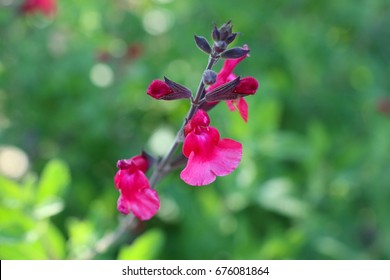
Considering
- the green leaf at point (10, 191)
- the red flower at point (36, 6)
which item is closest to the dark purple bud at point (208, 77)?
the green leaf at point (10, 191)

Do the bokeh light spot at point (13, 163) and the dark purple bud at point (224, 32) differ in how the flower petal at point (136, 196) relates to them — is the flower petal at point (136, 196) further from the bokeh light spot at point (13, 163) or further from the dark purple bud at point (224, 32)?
the bokeh light spot at point (13, 163)

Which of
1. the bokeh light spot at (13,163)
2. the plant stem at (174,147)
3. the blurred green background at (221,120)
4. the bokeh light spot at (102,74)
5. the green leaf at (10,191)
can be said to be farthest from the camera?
the bokeh light spot at (13,163)

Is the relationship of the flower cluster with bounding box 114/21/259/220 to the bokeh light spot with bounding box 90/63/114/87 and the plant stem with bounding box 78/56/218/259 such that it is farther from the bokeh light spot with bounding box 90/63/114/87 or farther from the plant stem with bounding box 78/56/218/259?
the bokeh light spot with bounding box 90/63/114/87

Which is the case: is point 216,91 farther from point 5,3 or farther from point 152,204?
point 5,3

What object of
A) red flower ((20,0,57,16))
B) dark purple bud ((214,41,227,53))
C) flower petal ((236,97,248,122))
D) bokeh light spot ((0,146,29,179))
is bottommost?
flower petal ((236,97,248,122))

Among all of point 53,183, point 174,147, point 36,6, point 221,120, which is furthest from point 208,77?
point 36,6

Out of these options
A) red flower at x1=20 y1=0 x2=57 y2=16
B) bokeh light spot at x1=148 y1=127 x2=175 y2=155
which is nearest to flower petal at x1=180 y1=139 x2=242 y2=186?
bokeh light spot at x1=148 y1=127 x2=175 y2=155
